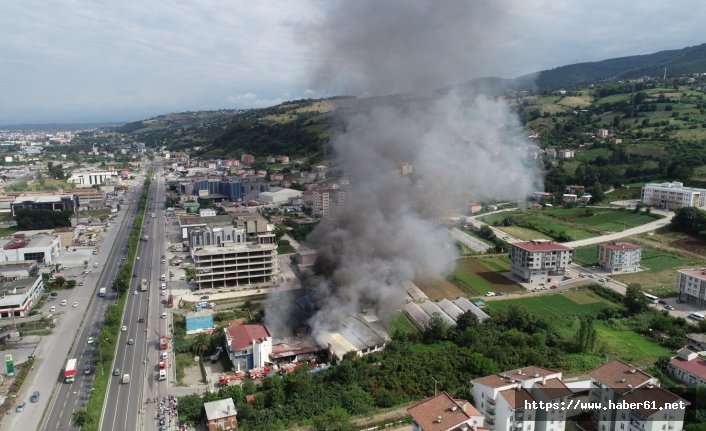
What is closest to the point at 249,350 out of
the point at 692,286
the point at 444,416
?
the point at 444,416

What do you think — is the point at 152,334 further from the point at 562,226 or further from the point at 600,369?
the point at 562,226

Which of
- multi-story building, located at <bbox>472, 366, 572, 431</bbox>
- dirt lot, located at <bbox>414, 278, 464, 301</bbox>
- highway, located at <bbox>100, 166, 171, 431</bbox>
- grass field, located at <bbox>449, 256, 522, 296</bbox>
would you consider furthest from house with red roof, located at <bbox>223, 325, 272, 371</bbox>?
grass field, located at <bbox>449, 256, 522, 296</bbox>

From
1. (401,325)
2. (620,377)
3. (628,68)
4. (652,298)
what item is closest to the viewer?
(620,377)

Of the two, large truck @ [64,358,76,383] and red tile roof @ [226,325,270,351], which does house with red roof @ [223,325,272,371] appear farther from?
large truck @ [64,358,76,383]

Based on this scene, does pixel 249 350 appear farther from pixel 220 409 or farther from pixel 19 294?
pixel 19 294

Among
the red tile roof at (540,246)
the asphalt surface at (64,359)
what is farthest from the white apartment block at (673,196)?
the asphalt surface at (64,359)
